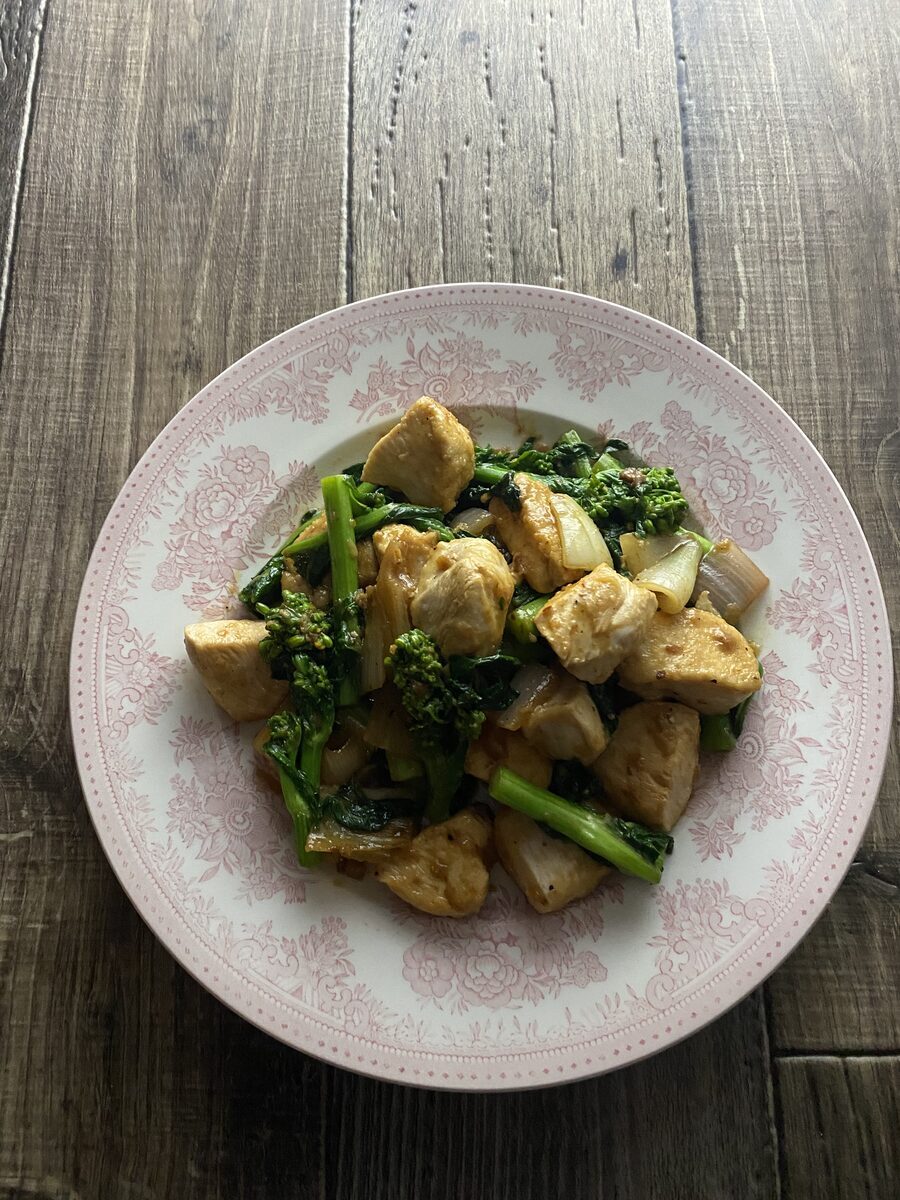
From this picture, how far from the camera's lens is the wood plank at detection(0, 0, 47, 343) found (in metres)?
4.12

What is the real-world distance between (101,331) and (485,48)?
2218 mm

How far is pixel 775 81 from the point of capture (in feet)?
14.0

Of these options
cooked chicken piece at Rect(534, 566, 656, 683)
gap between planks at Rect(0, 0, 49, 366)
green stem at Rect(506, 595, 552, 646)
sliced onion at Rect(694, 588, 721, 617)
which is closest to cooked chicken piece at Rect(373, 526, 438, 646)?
green stem at Rect(506, 595, 552, 646)

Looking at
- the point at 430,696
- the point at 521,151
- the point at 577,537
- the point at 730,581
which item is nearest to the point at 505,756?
the point at 430,696

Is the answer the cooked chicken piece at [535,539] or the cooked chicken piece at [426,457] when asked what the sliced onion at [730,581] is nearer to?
the cooked chicken piece at [535,539]

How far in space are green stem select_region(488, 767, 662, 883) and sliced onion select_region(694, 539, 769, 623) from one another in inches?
32.4

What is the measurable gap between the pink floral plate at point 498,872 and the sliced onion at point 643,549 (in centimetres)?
22

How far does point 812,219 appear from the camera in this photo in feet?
13.4

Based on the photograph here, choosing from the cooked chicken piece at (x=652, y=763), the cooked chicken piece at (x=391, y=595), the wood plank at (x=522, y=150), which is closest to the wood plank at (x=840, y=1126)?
the cooked chicken piece at (x=652, y=763)

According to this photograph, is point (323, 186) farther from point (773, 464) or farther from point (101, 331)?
point (773, 464)

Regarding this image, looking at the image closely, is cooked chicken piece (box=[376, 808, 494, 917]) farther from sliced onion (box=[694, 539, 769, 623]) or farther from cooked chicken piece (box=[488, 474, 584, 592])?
sliced onion (box=[694, 539, 769, 623])

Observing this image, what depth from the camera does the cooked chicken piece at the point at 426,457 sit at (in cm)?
293

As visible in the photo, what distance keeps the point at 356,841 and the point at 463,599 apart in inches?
32.5

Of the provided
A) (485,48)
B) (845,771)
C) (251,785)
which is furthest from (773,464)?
(485,48)
